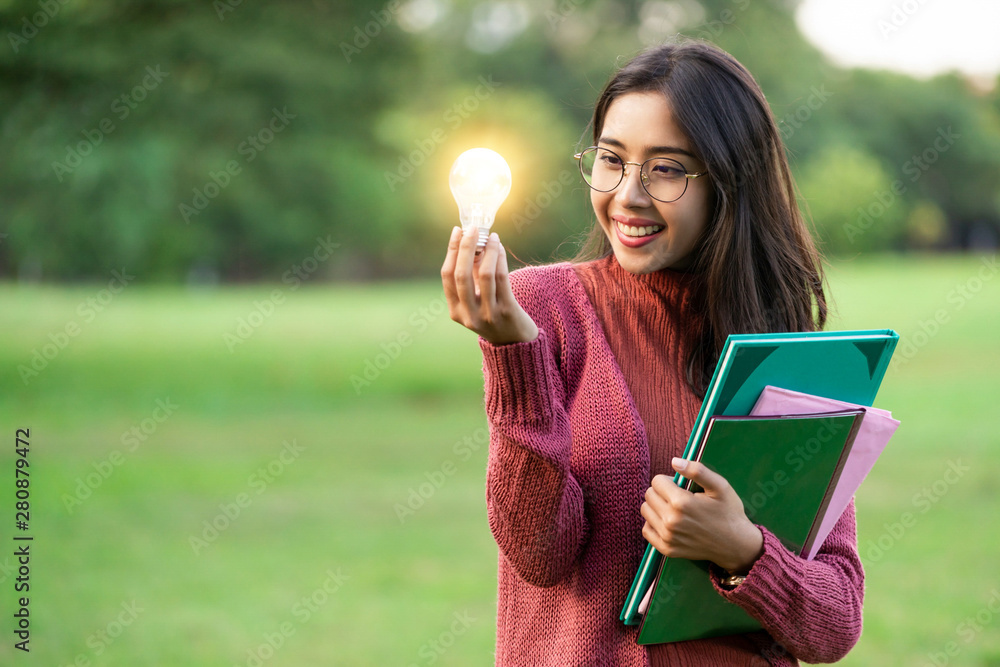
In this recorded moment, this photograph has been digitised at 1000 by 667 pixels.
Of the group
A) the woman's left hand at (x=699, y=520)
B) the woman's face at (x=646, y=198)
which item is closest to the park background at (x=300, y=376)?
the woman's face at (x=646, y=198)

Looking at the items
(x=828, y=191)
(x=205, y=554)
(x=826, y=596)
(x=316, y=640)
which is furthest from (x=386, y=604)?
(x=828, y=191)

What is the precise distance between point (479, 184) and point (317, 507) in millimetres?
6483

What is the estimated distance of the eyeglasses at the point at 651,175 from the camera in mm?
1898

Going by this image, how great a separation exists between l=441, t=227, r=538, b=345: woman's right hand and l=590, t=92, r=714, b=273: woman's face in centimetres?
43

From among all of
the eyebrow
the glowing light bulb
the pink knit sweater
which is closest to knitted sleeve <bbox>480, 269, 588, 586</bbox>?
the pink knit sweater

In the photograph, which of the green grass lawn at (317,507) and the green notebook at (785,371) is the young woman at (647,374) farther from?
the green grass lawn at (317,507)

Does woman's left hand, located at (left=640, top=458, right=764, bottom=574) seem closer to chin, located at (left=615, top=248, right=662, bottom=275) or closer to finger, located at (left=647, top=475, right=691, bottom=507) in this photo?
finger, located at (left=647, top=475, right=691, bottom=507)

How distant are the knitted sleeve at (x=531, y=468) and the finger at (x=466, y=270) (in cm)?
13

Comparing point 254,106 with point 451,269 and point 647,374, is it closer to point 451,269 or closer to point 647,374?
point 647,374

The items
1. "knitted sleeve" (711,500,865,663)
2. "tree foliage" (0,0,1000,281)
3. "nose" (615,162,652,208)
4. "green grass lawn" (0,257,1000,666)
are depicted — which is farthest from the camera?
"tree foliage" (0,0,1000,281)

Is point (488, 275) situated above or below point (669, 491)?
above

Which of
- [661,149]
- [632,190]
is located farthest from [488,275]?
[661,149]

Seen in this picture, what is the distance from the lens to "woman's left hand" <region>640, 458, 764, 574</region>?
1656 millimetres

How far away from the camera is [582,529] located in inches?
71.1
